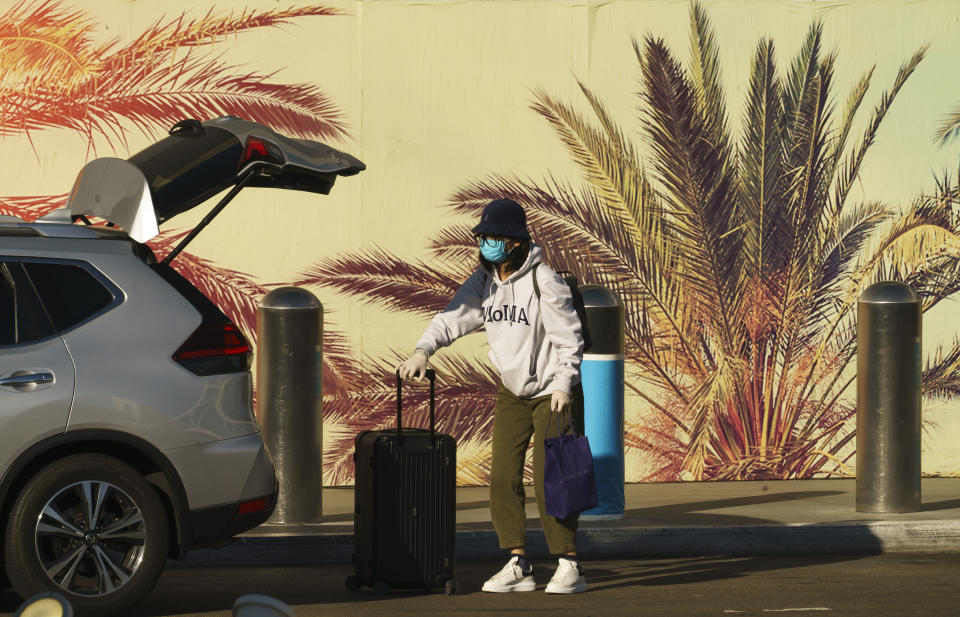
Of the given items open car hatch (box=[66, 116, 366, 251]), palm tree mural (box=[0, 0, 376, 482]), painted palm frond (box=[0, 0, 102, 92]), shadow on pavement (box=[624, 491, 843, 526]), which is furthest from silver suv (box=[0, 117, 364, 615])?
painted palm frond (box=[0, 0, 102, 92])

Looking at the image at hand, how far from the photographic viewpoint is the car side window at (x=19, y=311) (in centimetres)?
641

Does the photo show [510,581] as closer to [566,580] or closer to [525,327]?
[566,580]

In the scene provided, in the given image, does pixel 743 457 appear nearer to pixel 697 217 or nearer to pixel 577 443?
pixel 697 217

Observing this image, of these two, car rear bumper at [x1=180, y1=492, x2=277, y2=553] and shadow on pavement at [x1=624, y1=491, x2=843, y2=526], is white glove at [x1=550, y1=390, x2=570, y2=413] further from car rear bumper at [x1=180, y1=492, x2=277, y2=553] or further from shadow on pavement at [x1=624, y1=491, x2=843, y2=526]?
shadow on pavement at [x1=624, y1=491, x2=843, y2=526]

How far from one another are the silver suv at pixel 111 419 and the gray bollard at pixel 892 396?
12.7ft

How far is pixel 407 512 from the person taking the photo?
23.4ft

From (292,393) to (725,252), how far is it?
366cm

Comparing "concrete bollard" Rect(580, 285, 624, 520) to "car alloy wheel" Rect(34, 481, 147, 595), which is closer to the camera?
"car alloy wheel" Rect(34, 481, 147, 595)

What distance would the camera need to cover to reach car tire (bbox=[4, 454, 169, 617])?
248 inches

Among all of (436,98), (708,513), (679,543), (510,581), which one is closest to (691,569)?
(679,543)

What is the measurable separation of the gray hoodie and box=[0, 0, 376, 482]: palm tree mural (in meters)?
3.34

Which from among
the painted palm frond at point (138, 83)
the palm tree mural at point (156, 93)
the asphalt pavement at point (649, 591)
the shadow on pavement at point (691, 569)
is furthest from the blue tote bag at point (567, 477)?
the painted palm frond at point (138, 83)

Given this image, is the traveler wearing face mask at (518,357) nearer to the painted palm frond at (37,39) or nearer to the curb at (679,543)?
the curb at (679,543)

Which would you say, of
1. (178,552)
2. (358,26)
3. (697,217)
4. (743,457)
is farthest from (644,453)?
(178,552)
